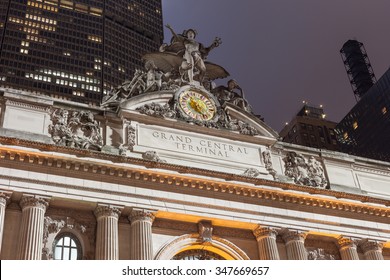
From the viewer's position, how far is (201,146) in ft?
122

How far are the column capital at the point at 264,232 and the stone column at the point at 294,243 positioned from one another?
693 mm

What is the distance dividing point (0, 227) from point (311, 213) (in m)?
18.5

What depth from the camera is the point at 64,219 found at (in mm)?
31109

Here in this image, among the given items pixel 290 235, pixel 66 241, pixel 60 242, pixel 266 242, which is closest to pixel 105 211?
pixel 66 241

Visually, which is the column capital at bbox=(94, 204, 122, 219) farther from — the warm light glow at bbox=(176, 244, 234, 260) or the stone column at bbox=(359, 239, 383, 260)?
the stone column at bbox=(359, 239, 383, 260)

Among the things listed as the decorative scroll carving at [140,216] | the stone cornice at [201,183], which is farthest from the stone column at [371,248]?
the decorative scroll carving at [140,216]

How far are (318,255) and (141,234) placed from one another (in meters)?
11.8

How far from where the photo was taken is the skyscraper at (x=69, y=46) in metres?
96.1

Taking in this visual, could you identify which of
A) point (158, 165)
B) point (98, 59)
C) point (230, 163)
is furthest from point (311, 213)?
point (98, 59)

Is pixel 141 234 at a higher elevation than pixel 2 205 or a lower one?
lower

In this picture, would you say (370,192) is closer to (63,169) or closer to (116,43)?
(63,169)

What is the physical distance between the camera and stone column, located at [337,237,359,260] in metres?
36.8

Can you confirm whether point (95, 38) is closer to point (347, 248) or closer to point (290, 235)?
point (290, 235)

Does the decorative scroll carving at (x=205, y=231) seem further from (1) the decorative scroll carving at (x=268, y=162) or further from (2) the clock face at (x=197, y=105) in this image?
(2) the clock face at (x=197, y=105)
